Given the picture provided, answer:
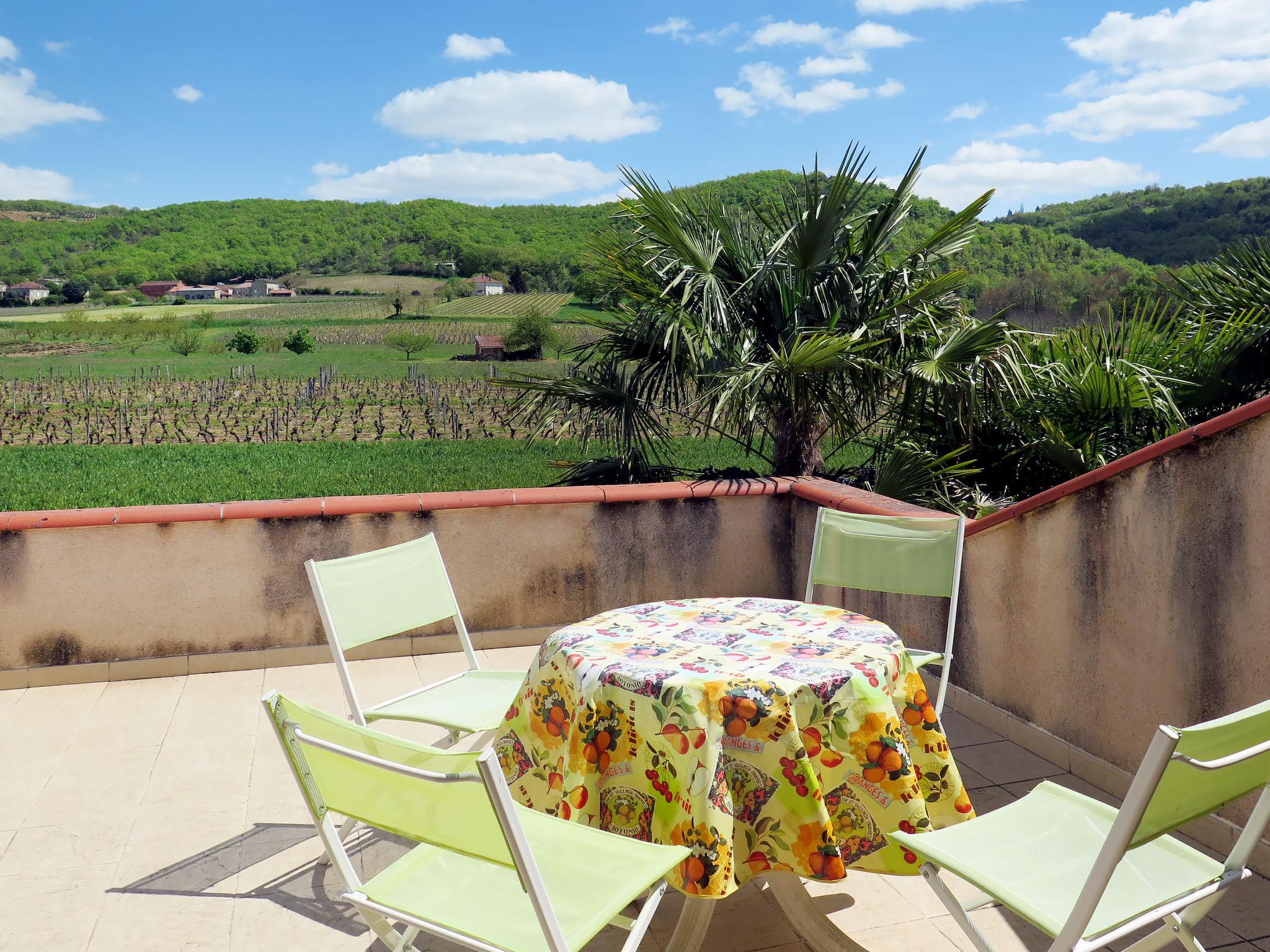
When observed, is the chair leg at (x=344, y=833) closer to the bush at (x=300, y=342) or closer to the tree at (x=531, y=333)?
the tree at (x=531, y=333)

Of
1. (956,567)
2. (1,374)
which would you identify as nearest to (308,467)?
(1,374)

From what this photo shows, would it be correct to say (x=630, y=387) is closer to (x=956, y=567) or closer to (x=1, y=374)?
(x=956, y=567)

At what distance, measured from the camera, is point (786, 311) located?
236 inches

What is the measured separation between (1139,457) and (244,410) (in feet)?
39.1

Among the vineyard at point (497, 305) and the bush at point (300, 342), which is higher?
the vineyard at point (497, 305)

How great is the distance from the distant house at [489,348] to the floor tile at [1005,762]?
1225 cm

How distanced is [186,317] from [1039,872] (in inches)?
676

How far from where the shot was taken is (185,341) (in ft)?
49.6

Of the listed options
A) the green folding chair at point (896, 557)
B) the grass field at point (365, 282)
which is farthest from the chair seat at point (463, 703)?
the grass field at point (365, 282)

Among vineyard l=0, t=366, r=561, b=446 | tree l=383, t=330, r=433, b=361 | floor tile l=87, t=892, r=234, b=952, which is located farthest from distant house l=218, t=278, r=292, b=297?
floor tile l=87, t=892, r=234, b=952

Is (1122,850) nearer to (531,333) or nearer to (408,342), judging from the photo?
(531,333)

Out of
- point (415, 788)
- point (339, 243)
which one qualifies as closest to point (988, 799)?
point (415, 788)

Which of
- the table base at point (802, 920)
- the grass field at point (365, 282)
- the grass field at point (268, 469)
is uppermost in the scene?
the grass field at point (365, 282)

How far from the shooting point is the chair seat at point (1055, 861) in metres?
1.70
